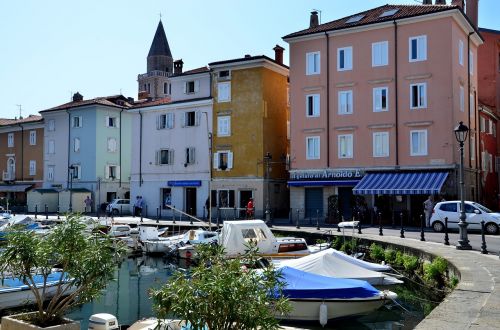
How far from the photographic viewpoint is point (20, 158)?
66500 millimetres

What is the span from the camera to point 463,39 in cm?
3931

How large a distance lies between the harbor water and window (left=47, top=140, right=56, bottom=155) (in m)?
38.1

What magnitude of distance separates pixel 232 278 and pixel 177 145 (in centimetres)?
4259

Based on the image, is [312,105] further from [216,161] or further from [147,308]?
[147,308]

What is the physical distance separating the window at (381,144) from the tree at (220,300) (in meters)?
32.5

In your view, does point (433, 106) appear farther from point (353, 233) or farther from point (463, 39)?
point (353, 233)

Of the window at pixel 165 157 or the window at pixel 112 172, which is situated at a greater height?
the window at pixel 165 157

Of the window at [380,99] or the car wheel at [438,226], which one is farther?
the window at [380,99]

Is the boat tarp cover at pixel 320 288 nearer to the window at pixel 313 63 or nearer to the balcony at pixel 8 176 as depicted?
the window at pixel 313 63

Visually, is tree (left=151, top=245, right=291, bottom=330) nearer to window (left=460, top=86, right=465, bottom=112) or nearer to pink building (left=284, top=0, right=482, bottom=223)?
pink building (left=284, top=0, right=482, bottom=223)

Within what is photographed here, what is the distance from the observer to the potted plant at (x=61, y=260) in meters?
8.88

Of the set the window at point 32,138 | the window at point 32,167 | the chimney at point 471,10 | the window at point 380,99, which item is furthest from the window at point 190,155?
the window at point 32,138

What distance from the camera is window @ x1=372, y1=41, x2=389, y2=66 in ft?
127

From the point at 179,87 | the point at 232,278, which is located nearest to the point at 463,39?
the point at 179,87
